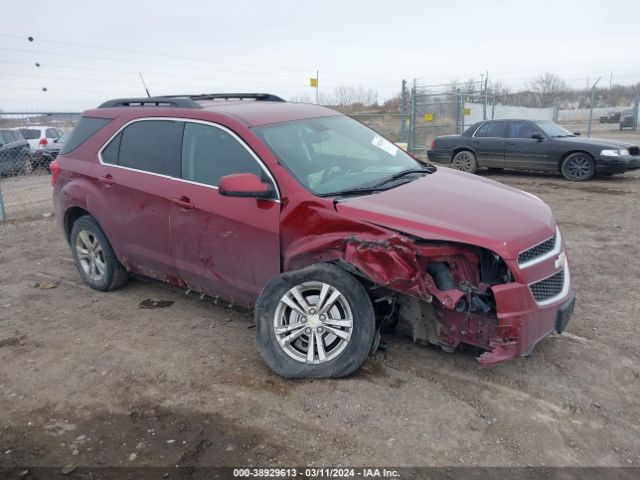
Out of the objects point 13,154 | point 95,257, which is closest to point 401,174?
point 95,257

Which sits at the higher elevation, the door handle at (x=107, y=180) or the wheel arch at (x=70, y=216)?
the door handle at (x=107, y=180)

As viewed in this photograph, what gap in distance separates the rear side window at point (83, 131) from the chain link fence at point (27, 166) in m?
4.57

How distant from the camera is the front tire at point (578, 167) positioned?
11.7m

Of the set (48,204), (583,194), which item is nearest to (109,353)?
(48,204)

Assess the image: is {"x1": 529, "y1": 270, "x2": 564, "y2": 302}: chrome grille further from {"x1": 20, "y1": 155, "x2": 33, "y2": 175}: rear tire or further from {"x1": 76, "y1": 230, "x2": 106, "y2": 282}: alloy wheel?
{"x1": 20, "y1": 155, "x2": 33, "y2": 175}: rear tire

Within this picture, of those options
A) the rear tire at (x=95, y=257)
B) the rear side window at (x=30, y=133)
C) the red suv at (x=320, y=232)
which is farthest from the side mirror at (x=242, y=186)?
the rear side window at (x=30, y=133)

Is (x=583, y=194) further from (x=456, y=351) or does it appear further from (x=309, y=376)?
(x=309, y=376)

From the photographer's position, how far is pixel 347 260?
3383 millimetres

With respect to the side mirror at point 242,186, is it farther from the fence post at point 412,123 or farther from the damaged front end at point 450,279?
the fence post at point 412,123

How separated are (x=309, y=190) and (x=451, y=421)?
1705 mm

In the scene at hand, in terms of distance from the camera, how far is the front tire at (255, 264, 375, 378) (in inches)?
134

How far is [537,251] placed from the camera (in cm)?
339

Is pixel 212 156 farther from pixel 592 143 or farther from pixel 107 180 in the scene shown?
pixel 592 143

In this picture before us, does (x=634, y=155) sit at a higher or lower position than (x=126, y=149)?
lower
